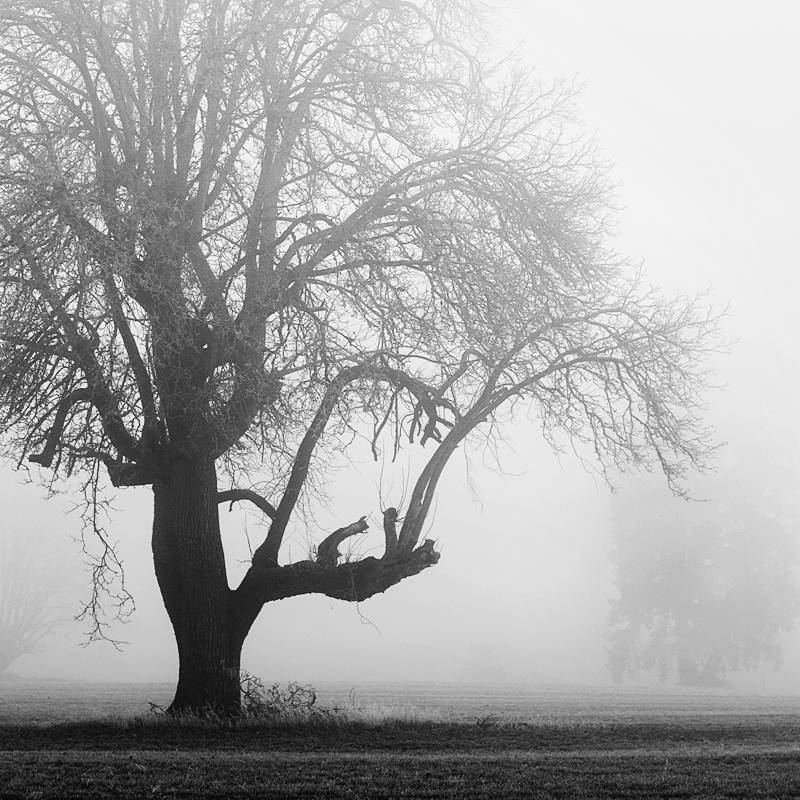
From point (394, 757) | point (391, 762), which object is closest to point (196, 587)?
point (394, 757)

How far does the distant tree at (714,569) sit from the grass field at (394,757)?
28.4m

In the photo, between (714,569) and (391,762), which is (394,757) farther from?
(714,569)

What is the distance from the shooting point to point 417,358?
15.8 meters

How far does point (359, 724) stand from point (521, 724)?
2.60 metres

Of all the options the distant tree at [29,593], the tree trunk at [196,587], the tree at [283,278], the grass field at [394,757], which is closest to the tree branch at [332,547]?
the tree at [283,278]

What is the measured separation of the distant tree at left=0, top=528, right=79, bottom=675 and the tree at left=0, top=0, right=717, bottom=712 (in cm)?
3765

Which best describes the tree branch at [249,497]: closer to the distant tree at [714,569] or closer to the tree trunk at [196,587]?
the tree trunk at [196,587]

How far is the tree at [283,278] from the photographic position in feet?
47.2

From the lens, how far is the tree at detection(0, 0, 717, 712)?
1438 centimetres

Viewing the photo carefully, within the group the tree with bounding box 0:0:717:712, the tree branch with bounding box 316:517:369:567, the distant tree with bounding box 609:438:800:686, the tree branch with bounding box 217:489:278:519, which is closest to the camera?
the tree with bounding box 0:0:717:712

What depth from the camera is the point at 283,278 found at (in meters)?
14.8

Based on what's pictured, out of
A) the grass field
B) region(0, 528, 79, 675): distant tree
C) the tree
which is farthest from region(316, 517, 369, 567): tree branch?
region(0, 528, 79, 675): distant tree

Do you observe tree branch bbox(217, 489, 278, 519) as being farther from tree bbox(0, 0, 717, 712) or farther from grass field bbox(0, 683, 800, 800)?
grass field bbox(0, 683, 800, 800)

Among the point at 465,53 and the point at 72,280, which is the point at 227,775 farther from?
the point at 465,53
